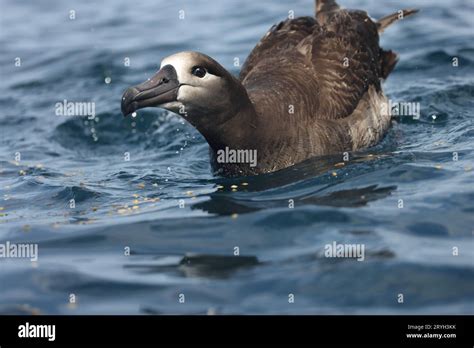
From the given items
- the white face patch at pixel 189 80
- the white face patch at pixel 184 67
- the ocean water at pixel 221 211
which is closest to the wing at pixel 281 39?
the ocean water at pixel 221 211

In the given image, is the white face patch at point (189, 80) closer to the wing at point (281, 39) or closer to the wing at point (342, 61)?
the wing at point (342, 61)

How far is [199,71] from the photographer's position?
373 inches

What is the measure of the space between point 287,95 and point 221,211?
2.08 metres

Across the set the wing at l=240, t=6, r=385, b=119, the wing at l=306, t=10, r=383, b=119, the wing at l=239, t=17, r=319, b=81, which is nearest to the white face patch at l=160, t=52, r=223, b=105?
the wing at l=240, t=6, r=385, b=119

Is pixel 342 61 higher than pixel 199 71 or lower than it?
higher

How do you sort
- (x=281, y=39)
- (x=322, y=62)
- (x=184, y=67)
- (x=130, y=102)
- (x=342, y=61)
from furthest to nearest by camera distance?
1. (x=281, y=39)
2. (x=342, y=61)
3. (x=322, y=62)
4. (x=184, y=67)
5. (x=130, y=102)

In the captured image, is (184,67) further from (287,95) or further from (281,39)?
(281,39)

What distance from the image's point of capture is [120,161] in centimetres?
1191

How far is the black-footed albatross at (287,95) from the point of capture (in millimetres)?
9469

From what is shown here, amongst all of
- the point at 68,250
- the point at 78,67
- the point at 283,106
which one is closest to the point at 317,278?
the point at 68,250

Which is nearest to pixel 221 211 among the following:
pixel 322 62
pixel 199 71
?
pixel 199 71

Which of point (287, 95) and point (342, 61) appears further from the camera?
point (342, 61)

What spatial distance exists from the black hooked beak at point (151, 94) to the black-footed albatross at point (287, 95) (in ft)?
0.03

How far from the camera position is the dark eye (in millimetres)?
9461
